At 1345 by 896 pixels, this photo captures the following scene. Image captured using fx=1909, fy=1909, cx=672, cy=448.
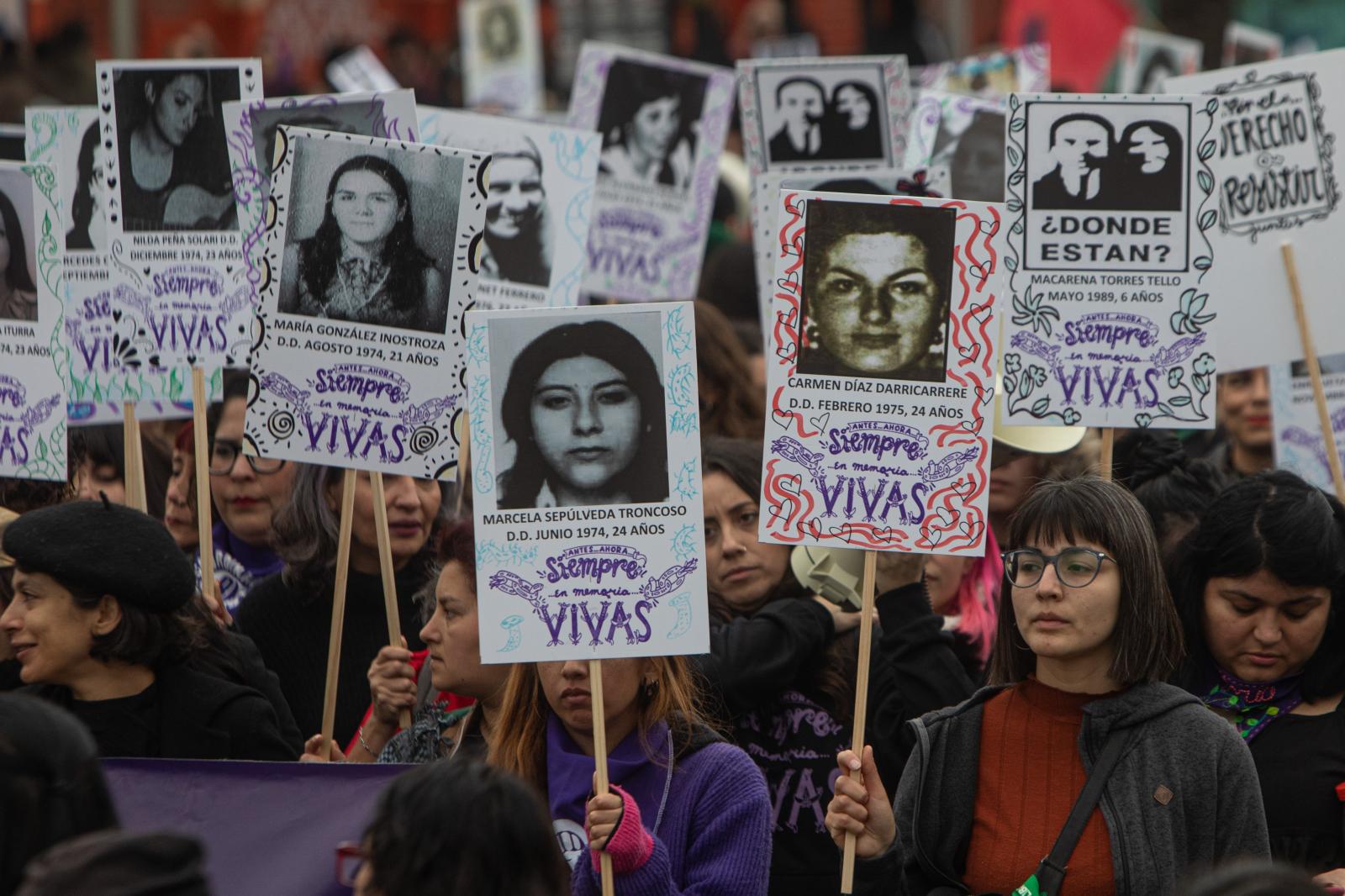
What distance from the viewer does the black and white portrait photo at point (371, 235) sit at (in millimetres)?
5121

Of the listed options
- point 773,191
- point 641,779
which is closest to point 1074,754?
point 641,779

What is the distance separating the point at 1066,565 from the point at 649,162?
4.22 metres

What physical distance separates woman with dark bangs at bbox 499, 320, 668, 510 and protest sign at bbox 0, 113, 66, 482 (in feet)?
5.56

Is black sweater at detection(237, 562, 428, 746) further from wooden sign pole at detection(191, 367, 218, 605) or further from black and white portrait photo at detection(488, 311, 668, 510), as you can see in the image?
black and white portrait photo at detection(488, 311, 668, 510)

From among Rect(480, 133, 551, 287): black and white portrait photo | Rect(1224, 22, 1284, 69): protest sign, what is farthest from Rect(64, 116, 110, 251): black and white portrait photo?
Rect(1224, 22, 1284, 69): protest sign

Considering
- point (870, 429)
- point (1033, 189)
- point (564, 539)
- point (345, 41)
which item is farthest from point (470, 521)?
point (345, 41)

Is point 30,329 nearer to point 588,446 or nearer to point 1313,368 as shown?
point 588,446

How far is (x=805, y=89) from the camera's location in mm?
7648

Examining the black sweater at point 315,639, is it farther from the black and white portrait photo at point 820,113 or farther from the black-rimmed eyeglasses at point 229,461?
the black and white portrait photo at point 820,113

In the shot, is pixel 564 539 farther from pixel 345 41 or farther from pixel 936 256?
pixel 345 41

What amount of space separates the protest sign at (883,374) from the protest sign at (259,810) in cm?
116

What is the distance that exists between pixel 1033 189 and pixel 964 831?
2121 mm

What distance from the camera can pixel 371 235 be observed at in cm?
512

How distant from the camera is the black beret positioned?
4551 millimetres
